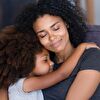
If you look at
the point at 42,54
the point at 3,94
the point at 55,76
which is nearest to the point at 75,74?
the point at 55,76

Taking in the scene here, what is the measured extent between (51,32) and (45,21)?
0.07m

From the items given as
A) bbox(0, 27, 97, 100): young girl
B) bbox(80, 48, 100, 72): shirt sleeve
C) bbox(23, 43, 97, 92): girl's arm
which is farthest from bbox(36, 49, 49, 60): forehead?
bbox(80, 48, 100, 72): shirt sleeve

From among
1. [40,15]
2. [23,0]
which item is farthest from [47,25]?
[23,0]

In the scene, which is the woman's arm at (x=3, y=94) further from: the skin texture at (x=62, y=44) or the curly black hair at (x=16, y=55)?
the skin texture at (x=62, y=44)

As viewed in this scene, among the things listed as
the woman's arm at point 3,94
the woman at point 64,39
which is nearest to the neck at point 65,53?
the woman at point 64,39

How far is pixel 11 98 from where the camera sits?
1616mm

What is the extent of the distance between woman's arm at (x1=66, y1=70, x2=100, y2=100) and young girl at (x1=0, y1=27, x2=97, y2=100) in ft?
0.29

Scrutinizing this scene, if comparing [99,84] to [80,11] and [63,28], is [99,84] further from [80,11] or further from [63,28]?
[80,11]

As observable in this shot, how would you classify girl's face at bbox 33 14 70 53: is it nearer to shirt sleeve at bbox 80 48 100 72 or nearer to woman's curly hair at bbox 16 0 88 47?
woman's curly hair at bbox 16 0 88 47

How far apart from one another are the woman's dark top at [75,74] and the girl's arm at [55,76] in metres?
0.03

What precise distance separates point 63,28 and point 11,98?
0.48 metres

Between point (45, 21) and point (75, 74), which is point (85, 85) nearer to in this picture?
point (75, 74)

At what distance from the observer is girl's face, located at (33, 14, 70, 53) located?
155cm

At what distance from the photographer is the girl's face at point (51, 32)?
1.55 m
